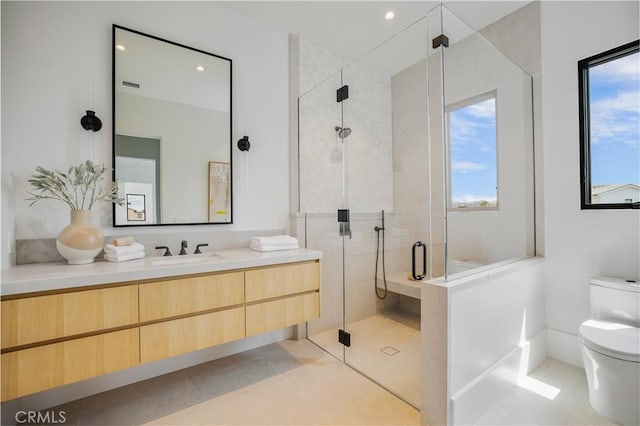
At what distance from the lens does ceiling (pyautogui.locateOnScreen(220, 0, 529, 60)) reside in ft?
7.63

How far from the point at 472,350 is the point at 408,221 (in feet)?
2.75

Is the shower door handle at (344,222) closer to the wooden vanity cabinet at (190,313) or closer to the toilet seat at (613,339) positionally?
the wooden vanity cabinet at (190,313)

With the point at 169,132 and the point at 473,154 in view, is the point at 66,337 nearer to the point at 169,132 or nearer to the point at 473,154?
the point at 169,132

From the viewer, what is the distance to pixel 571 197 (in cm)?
217

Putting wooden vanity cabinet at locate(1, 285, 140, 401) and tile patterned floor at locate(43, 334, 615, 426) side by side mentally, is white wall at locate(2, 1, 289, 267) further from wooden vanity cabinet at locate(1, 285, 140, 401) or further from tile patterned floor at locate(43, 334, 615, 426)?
tile patterned floor at locate(43, 334, 615, 426)

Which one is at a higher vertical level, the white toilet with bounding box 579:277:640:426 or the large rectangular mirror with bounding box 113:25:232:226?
the large rectangular mirror with bounding box 113:25:232:226

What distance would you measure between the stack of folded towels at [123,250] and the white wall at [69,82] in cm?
20

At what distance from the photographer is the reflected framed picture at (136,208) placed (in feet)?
6.47

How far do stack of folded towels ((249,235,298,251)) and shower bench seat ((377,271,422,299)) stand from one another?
75 cm

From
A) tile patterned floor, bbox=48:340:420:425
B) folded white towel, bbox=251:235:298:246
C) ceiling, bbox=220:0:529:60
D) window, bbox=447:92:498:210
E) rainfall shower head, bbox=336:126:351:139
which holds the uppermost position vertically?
ceiling, bbox=220:0:529:60

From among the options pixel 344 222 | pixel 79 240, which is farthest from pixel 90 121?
pixel 344 222

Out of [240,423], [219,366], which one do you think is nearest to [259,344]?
[219,366]

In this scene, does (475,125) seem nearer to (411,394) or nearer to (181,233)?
(411,394)

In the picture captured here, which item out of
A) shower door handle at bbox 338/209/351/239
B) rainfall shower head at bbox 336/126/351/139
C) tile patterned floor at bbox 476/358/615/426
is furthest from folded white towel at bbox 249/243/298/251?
tile patterned floor at bbox 476/358/615/426
